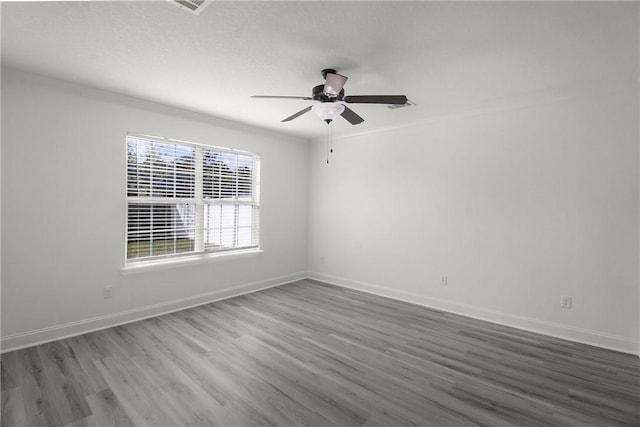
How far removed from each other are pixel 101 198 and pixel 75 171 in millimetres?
349

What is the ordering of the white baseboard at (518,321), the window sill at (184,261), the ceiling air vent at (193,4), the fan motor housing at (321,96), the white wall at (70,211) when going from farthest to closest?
the window sill at (184,261)
the white baseboard at (518,321)
the white wall at (70,211)
the fan motor housing at (321,96)
the ceiling air vent at (193,4)

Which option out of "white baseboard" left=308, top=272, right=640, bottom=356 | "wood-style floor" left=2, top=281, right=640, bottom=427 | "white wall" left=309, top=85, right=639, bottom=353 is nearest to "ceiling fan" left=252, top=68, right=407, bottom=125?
"white wall" left=309, top=85, right=639, bottom=353

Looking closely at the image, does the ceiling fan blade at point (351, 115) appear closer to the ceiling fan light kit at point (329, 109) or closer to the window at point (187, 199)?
the ceiling fan light kit at point (329, 109)

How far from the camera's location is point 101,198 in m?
3.33

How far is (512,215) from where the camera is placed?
360 centimetres

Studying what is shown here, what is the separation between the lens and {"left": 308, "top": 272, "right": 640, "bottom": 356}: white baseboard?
9.90ft

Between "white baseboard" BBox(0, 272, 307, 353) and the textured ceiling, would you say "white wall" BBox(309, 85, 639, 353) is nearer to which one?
the textured ceiling

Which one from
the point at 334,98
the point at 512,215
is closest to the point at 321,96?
the point at 334,98

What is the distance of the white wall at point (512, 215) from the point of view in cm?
303

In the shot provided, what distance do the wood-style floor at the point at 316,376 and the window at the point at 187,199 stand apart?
41.2 inches

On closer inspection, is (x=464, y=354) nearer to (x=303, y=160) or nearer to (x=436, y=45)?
(x=436, y=45)

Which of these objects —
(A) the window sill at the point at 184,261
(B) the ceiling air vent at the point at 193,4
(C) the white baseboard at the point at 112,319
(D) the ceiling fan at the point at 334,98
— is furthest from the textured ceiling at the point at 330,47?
(C) the white baseboard at the point at 112,319

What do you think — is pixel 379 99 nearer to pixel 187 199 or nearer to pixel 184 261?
pixel 187 199

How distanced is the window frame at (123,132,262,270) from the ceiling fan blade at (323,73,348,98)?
2.33 meters
